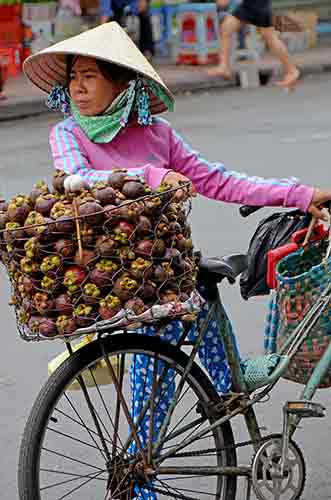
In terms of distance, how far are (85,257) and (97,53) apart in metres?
0.71

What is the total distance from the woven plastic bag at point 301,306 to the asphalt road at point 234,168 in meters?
0.62

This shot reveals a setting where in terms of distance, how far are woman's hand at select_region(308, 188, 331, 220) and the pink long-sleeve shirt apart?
15mm

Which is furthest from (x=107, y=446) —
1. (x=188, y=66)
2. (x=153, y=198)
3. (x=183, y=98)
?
(x=188, y=66)

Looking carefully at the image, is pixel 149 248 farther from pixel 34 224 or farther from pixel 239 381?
pixel 239 381

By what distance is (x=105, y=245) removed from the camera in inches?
111

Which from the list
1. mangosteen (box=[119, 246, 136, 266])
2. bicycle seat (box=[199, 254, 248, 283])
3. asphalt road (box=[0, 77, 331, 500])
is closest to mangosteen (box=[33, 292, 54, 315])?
mangosteen (box=[119, 246, 136, 266])

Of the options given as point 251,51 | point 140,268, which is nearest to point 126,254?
point 140,268

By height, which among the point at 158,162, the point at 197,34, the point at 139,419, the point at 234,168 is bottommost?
the point at 139,419

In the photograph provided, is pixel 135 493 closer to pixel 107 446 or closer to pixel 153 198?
pixel 107 446

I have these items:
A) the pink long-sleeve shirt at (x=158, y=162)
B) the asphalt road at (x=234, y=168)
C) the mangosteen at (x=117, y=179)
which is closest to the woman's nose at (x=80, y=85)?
the pink long-sleeve shirt at (x=158, y=162)

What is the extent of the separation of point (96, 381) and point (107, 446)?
0.21 metres

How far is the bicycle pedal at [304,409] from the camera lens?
130 inches

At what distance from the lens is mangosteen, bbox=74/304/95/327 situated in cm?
283

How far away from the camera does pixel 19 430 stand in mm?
4434
